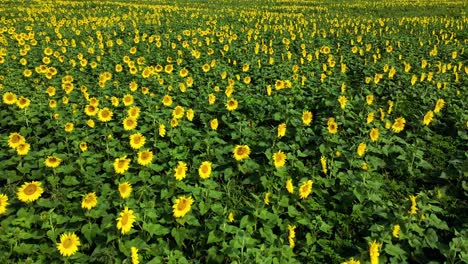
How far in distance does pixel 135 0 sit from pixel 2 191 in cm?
2605

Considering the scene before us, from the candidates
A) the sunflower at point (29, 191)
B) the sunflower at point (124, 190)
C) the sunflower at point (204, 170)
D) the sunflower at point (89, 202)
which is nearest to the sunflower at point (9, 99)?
the sunflower at point (29, 191)

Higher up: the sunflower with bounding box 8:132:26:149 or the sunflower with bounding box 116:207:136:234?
the sunflower with bounding box 8:132:26:149

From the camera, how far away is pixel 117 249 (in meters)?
3.75

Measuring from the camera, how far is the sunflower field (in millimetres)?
3777

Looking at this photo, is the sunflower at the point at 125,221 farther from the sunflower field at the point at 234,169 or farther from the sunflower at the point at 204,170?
the sunflower at the point at 204,170

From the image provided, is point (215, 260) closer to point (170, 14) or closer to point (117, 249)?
point (117, 249)

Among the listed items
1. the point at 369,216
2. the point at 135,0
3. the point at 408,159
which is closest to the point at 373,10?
the point at 135,0

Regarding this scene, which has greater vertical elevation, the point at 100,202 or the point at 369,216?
the point at 100,202

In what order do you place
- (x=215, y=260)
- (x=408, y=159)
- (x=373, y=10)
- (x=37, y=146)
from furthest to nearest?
(x=373, y=10) < (x=37, y=146) < (x=408, y=159) < (x=215, y=260)

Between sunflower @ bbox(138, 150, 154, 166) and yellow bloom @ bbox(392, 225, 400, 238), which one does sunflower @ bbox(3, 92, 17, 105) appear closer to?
sunflower @ bbox(138, 150, 154, 166)

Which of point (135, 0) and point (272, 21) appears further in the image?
point (135, 0)

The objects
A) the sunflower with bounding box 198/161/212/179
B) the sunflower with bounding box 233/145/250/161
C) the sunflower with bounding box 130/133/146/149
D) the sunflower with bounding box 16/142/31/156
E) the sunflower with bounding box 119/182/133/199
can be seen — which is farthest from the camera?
the sunflower with bounding box 130/133/146/149

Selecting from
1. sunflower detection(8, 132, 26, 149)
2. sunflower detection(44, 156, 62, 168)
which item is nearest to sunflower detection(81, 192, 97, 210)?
sunflower detection(44, 156, 62, 168)

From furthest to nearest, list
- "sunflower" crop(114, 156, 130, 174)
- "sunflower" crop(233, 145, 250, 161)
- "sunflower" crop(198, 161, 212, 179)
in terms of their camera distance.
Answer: "sunflower" crop(233, 145, 250, 161), "sunflower" crop(114, 156, 130, 174), "sunflower" crop(198, 161, 212, 179)
